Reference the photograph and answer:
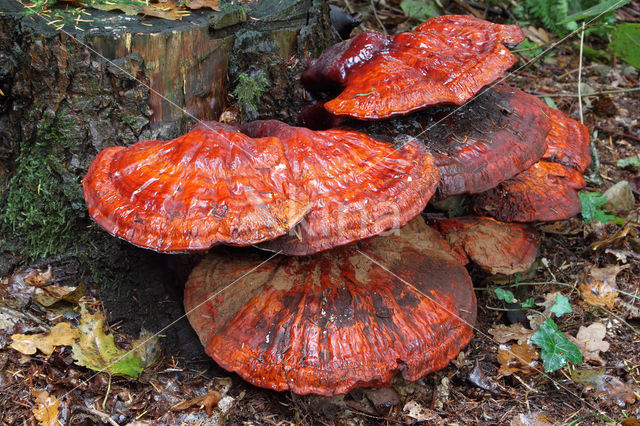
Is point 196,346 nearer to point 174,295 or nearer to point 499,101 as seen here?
point 174,295

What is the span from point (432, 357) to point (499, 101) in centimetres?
213

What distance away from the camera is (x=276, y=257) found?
3721mm

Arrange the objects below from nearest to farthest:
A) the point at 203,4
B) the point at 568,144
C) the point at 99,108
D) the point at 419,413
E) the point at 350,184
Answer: the point at 350,184 < the point at 419,413 < the point at 99,108 < the point at 203,4 < the point at 568,144

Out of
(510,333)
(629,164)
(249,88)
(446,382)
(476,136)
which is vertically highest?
(249,88)

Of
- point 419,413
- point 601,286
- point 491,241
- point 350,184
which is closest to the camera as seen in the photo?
point 350,184

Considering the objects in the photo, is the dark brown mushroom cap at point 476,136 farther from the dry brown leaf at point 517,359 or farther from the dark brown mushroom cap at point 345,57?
the dry brown leaf at point 517,359

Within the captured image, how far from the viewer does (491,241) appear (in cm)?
423

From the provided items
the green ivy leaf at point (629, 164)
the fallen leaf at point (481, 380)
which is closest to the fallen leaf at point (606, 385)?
the fallen leaf at point (481, 380)

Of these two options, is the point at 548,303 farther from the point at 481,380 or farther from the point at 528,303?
the point at 481,380

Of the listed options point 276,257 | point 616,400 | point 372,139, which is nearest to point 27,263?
point 276,257

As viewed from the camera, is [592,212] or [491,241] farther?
[592,212]

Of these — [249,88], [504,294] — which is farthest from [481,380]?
[249,88]

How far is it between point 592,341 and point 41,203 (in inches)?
179

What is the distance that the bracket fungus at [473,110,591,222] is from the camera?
426 centimetres
